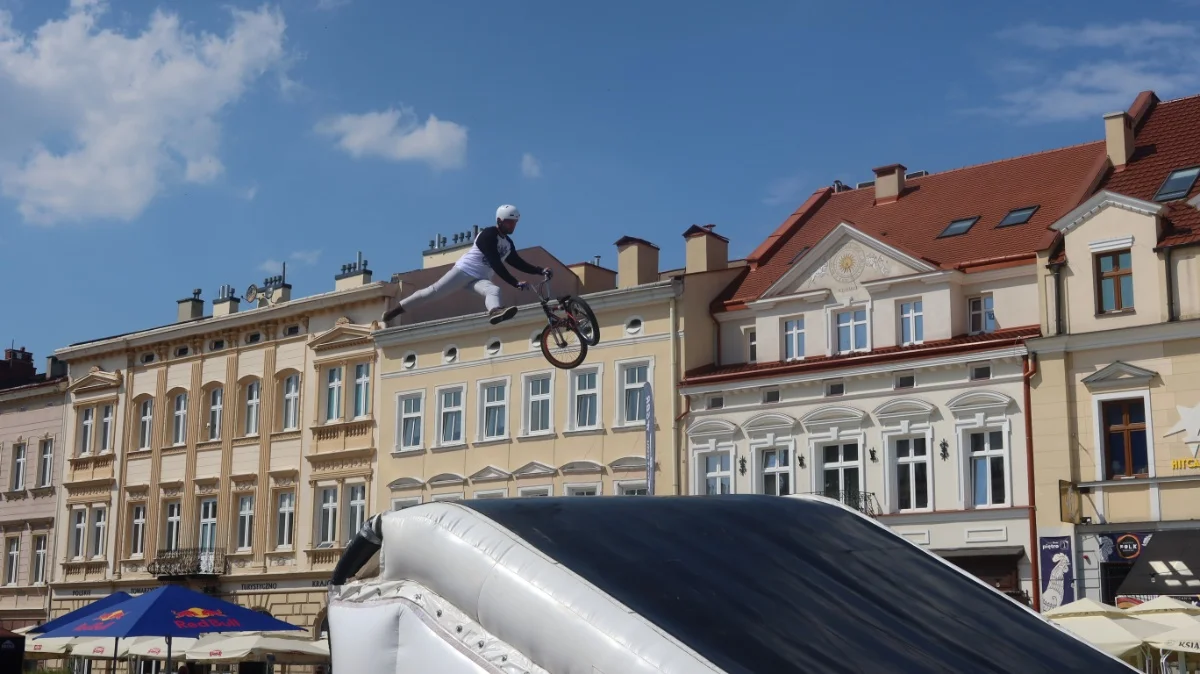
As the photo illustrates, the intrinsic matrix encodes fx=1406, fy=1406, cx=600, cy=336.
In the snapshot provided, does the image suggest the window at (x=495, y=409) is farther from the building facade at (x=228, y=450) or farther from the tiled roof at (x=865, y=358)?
the tiled roof at (x=865, y=358)

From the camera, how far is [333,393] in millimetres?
41656

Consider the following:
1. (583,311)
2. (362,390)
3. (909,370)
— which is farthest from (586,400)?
(583,311)

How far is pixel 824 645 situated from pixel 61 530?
159 feet

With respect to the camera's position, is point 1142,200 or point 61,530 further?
point 61,530

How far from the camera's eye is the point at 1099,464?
89.1 feet

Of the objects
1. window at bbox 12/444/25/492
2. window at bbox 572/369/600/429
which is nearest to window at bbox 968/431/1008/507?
window at bbox 572/369/600/429

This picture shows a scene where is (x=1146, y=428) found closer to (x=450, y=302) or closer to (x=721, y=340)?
(x=721, y=340)

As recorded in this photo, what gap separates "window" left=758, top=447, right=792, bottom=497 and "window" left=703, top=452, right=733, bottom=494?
906 mm

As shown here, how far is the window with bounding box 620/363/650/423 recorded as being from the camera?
3469 centimetres

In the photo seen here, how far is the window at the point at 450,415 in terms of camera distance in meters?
38.5

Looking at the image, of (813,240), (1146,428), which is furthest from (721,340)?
(1146,428)

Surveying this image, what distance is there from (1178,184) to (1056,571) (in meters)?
8.30

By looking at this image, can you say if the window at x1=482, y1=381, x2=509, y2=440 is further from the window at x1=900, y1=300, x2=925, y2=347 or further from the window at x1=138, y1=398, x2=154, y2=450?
the window at x1=138, y1=398, x2=154, y2=450

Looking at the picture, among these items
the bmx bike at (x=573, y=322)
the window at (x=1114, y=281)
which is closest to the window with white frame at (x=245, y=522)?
the bmx bike at (x=573, y=322)
